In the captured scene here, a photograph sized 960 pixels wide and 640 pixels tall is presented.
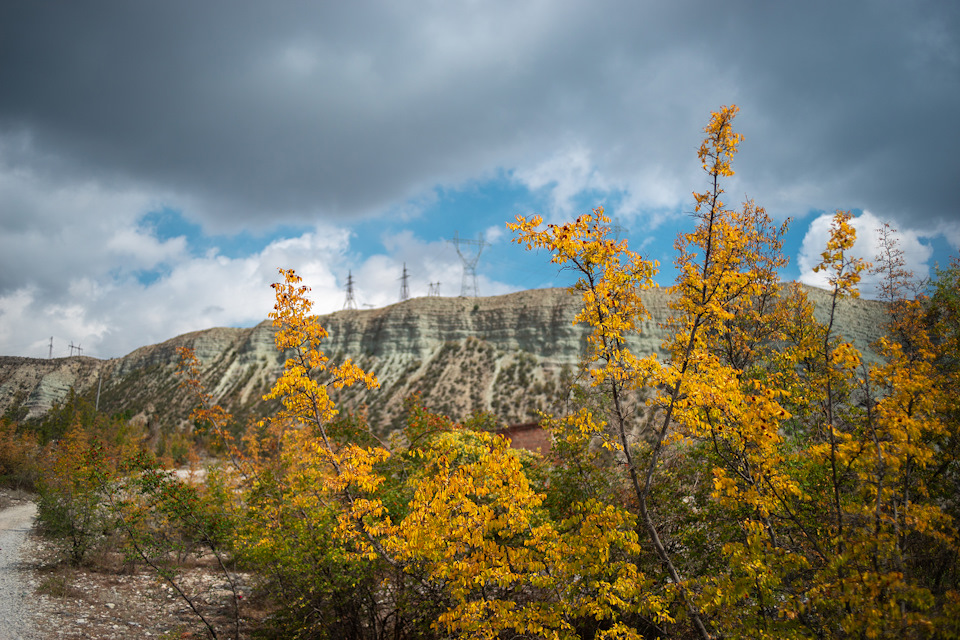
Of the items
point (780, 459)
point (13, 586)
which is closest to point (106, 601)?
point (13, 586)

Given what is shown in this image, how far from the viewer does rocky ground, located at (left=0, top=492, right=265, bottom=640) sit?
1058cm

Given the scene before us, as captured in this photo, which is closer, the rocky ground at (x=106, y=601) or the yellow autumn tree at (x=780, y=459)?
the yellow autumn tree at (x=780, y=459)

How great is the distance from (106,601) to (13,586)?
113 inches

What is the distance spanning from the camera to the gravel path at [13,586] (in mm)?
10180

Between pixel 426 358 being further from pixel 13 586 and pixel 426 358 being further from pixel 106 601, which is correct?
pixel 106 601

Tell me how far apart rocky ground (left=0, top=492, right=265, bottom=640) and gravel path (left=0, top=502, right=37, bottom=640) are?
0.02m

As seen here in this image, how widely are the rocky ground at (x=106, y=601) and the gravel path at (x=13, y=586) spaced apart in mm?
17

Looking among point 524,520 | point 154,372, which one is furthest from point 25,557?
point 154,372

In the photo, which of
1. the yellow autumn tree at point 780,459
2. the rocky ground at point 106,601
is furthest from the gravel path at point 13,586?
the yellow autumn tree at point 780,459

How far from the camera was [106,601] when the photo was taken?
41.1ft

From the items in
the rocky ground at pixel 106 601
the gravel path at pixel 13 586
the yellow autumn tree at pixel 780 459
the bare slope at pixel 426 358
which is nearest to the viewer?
the yellow autumn tree at pixel 780 459

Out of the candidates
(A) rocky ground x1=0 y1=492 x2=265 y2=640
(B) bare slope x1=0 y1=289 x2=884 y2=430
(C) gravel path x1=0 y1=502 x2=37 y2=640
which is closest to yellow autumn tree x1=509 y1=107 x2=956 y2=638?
(A) rocky ground x1=0 y1=492 x2=265 y2=640

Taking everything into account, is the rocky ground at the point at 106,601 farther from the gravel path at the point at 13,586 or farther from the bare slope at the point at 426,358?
the bare slope at the point at 426,358

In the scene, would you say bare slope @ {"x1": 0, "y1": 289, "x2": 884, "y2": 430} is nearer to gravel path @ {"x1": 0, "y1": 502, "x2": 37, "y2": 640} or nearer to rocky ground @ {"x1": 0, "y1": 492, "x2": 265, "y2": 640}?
gravel path @ {"x1": 0, "y1": 502, "x2": 37, "y2": 640}
